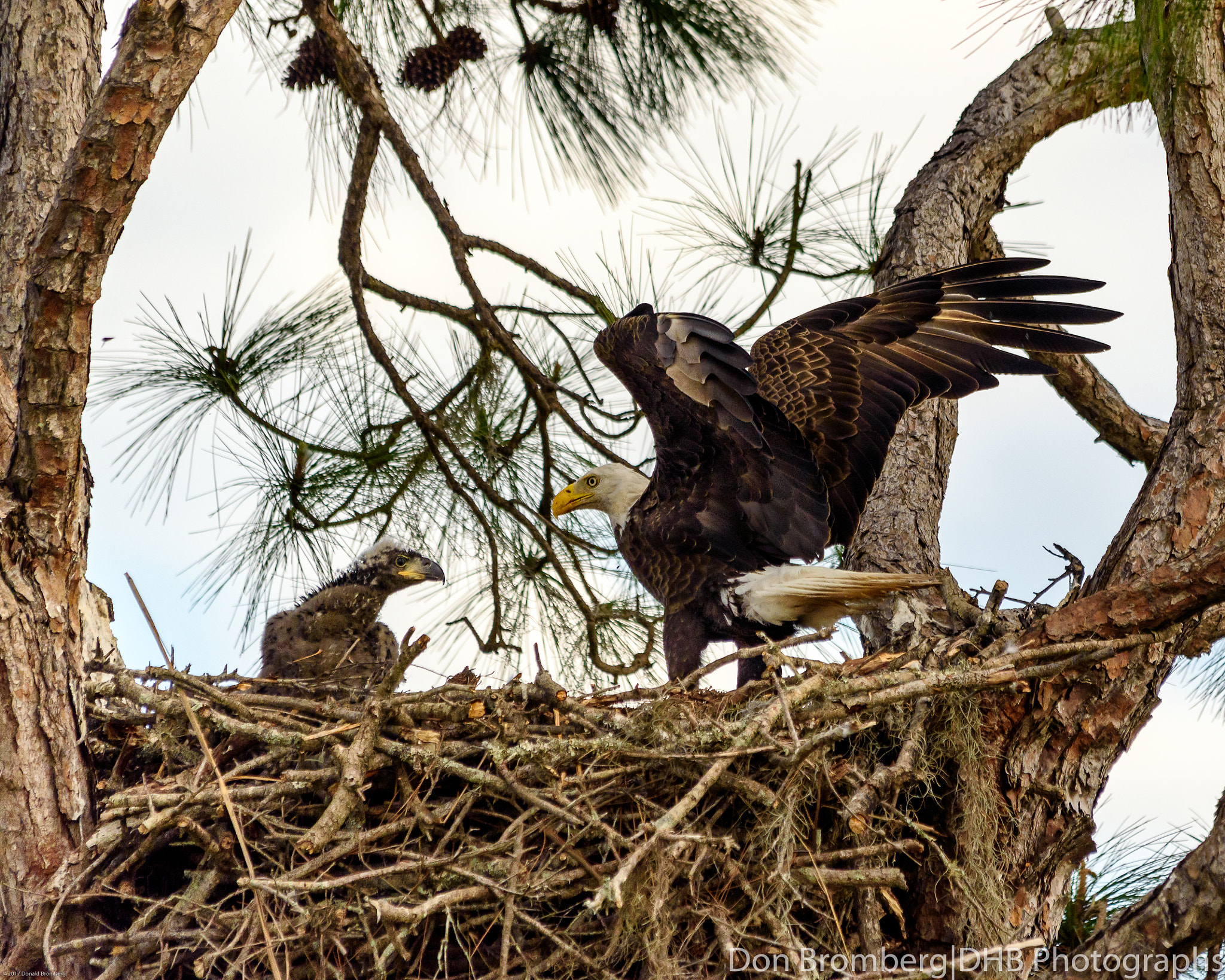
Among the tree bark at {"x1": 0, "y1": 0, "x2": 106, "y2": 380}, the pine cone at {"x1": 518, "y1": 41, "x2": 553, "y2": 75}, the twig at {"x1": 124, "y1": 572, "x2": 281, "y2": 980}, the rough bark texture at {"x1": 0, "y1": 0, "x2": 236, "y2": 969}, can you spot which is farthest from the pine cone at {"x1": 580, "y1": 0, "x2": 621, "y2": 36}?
the twig at {"x1": 124, "y1": 572, "x2": 281, "y2": 980}

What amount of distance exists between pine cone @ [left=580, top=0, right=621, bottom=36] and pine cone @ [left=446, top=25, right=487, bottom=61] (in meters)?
0.44

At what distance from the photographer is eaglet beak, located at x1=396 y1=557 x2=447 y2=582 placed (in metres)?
4.38

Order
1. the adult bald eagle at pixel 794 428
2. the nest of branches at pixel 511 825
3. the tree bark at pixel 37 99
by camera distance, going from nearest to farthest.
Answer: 1. the nest of branches at pixel 511 825
2. the tree bark at pixel 37 99
3. the adult bald eagle at pixel 794 428

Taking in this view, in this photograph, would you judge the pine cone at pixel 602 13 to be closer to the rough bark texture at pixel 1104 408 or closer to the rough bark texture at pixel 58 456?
Result: the rough bark texture at pixel 1104 408

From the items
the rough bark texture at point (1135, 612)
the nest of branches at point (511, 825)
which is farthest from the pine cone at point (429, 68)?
the nest of branches at point (511, 825)

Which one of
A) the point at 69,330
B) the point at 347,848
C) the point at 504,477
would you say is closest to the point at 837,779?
the point at 347,848

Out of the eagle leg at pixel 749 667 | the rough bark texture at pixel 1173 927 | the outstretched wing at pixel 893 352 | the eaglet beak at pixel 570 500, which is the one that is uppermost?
the outstretched wing at pixel 893 352

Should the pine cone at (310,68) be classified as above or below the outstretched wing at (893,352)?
above

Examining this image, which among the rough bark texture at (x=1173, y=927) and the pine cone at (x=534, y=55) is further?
the pine cone at (x=534, y=55)

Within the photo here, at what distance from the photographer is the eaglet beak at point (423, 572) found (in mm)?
4383

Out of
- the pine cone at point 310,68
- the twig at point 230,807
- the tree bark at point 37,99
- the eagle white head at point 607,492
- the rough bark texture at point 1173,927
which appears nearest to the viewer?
the rough bark texture at point 1173,927

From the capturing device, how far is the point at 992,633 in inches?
129

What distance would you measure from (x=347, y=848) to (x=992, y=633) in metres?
1.73

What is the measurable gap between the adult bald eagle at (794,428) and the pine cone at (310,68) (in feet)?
6.25
